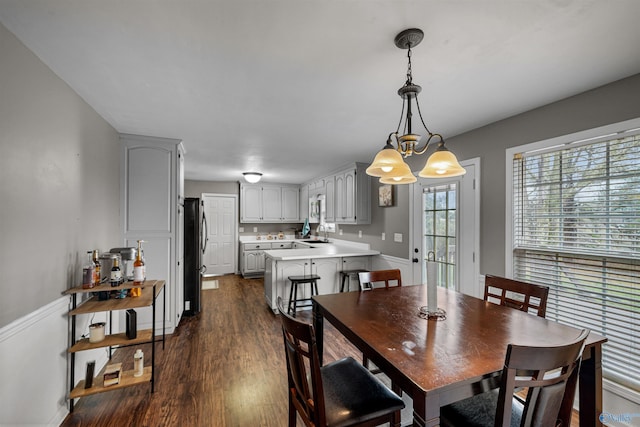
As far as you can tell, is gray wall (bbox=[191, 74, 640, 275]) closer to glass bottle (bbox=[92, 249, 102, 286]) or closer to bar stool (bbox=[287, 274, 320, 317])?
bar stool (bbox=[287, 274, 320, 317])

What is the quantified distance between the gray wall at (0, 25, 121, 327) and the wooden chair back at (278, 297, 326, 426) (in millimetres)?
1444

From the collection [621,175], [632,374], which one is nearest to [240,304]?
[632,374]

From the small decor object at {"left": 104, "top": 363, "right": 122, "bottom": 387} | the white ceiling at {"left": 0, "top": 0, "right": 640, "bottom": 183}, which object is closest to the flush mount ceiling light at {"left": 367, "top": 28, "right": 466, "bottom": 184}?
the white ceiling at {"left": 0, "top": 0, "right": 640, "bottom": 183}

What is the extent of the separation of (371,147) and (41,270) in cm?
336

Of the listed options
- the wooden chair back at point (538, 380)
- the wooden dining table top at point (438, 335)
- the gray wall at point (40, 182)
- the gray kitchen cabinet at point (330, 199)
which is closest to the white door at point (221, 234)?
the gray kitchen cabinet at point (330, 199)

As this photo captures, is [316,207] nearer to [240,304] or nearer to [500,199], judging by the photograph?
[240,304]

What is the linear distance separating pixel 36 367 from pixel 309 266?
2877mm

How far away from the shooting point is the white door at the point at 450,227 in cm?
288

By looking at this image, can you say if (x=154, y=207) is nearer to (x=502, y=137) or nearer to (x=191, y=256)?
(x=191, y=256)

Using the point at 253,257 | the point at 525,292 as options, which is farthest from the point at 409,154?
the point at 253,257

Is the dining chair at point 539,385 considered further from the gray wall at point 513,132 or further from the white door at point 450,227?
the white door at point 450,227

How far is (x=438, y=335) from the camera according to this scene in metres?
1.39

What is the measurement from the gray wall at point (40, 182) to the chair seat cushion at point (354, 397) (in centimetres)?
168

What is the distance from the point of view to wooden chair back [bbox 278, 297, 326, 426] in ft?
3.81
